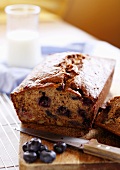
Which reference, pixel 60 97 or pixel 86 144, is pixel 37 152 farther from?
pixel 60 97

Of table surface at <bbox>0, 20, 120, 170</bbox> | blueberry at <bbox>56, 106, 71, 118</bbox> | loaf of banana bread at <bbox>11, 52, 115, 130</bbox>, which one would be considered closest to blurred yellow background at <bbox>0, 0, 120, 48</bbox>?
table surface at <bbox>0, 20, 120, 170</bbox>

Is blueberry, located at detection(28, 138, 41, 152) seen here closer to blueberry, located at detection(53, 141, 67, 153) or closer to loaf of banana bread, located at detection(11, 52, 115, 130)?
blueberry, located at detection(53, 141, 67, 153)

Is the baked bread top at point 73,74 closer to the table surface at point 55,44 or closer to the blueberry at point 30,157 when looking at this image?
the table surface at point 55,44

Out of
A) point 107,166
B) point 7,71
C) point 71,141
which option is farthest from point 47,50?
point 107,166

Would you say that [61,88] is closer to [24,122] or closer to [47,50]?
[24,122]

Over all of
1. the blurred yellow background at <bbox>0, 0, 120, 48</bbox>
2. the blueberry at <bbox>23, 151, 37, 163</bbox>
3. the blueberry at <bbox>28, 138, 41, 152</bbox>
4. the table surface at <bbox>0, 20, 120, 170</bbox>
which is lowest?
the blurred yellow background at <bbox>0, 0, 120, 48</bbox>

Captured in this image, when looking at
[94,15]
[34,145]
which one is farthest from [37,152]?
[94,15]

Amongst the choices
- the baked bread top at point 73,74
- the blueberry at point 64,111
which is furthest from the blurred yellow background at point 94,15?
the blueberry at point 64,111
